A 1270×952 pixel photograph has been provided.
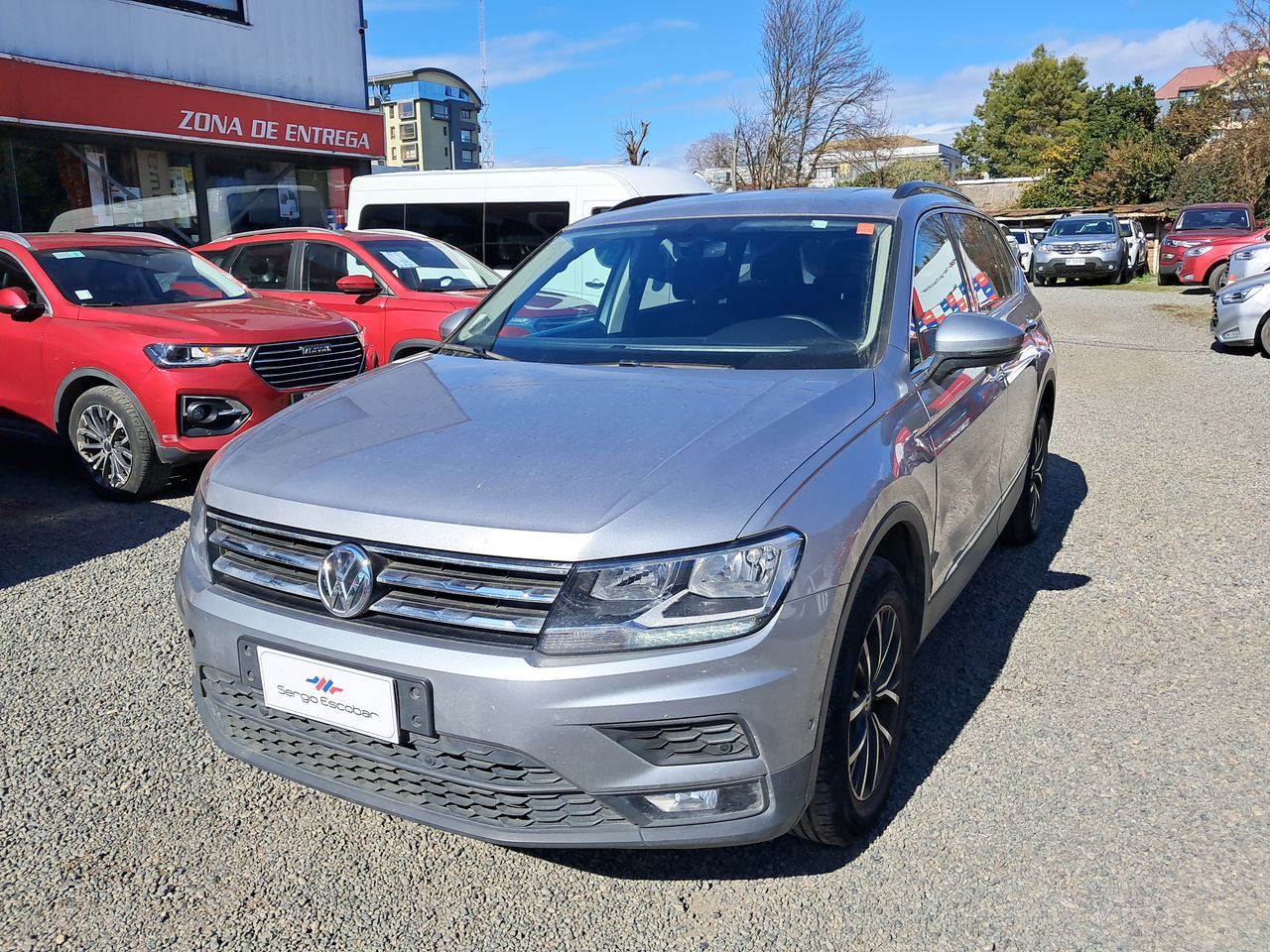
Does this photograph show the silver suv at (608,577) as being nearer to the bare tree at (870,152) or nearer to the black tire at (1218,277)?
the black tire at (1218,277)

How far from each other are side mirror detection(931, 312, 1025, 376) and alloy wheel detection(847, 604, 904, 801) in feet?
2.88

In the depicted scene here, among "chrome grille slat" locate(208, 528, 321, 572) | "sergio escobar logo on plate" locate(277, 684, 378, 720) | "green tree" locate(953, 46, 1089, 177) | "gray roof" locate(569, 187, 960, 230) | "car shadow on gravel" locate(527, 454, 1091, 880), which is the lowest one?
"car shadow on gravel" locate(527, 454, 1091, 880)

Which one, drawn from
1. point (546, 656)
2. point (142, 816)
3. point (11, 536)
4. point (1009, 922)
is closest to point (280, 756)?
point (142, 816)

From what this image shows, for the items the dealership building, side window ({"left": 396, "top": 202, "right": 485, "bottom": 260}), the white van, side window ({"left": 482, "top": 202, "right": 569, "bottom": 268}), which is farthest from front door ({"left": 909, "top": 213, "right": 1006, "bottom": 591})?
the dealership building

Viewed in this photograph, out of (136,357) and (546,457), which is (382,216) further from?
(546,457)

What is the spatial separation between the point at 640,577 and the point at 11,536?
15.6 ft

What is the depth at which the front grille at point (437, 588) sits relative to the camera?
2154mm

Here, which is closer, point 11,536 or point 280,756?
point 280,756

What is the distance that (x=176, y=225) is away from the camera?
15.2 metres

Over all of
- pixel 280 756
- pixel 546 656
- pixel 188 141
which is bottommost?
pixel 280 756

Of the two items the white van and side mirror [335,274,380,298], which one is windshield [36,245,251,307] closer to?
side mirror [335,274,380,298]

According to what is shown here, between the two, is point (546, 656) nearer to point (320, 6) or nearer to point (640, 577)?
point (640, 577)

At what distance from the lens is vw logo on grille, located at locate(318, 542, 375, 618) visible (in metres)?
2.27

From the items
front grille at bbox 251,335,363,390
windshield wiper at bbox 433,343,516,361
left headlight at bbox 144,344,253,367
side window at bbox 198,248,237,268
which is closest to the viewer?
windshield wiper at bbox 433,343,516,361
